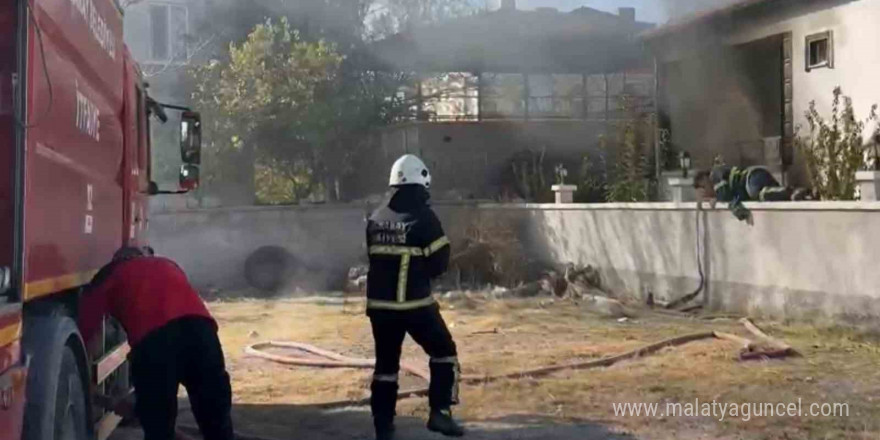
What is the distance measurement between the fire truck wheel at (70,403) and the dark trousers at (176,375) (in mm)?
266

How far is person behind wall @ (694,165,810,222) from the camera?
13.3m

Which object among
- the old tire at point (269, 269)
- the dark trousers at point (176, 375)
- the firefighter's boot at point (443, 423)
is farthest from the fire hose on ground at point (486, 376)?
the old tire at point (269, 269)

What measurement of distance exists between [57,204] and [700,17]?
15.8 meters

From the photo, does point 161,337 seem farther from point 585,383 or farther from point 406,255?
point 585,383

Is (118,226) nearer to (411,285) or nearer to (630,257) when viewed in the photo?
(411,285)

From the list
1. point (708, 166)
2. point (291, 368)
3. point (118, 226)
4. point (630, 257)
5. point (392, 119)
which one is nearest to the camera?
point (118, 226)

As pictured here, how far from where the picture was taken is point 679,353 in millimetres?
9805

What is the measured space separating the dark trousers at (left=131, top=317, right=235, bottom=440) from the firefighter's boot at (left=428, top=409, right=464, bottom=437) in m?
1.59

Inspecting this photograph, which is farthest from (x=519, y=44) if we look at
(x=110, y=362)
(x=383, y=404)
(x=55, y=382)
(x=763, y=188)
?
(x=55, y=382)

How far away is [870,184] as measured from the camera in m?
10.5

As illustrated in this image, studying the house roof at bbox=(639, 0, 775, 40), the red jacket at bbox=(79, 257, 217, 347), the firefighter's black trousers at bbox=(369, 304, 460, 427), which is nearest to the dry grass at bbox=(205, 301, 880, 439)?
the firefighter's black trousers at bbox=(369, 304, 460, 427)

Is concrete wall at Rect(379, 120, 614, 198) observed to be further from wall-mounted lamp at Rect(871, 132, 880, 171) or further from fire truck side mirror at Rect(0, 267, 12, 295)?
fire truck side mirror at Rect(0, 267, 12, 295)

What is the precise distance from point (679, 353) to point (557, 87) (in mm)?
16770

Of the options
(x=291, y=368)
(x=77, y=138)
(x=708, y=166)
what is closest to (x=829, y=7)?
(x=708, y=166)
